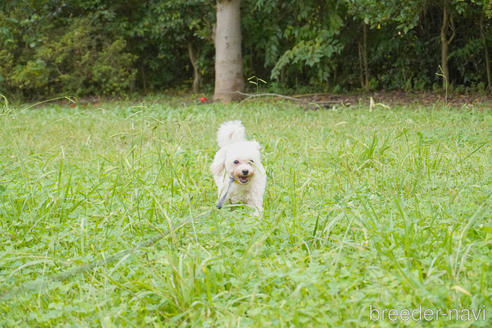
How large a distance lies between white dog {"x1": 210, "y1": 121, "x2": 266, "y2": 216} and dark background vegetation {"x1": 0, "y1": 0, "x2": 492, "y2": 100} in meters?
7.85

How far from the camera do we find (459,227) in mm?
2969

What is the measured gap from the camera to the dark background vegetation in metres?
12.7

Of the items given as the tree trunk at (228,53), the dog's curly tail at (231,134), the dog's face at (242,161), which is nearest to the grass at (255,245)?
the dog's face at (242,161)

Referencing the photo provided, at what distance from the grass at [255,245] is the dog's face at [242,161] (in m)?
0.29

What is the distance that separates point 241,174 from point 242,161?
0.48 ft

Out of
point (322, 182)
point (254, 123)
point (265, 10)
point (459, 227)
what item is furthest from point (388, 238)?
point (265, 10)

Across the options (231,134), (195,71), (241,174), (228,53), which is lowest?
(241,174)

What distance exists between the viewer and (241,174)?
3.74 m

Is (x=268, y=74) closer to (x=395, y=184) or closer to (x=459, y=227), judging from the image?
(x=395, y=184)

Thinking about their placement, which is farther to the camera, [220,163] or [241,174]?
[220,163]

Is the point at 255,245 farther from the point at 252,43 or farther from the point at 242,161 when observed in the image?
the point at 252,43

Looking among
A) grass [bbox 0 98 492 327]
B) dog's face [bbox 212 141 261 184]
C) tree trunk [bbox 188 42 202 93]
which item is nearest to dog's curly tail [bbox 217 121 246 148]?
dog's face [bbox 212 141 261 184]

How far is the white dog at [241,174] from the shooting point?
3.79 metres

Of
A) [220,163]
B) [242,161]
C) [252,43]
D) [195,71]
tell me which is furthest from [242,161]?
[195,71]
